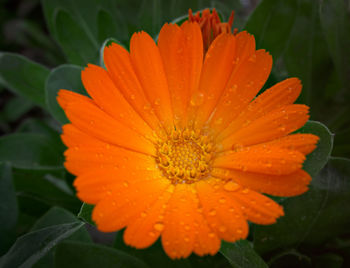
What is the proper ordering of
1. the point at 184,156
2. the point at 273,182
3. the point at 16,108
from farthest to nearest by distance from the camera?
the point at 16,108
the point at 184,156
the point at 273,182

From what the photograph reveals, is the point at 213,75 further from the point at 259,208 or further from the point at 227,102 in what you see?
the point at 259,208

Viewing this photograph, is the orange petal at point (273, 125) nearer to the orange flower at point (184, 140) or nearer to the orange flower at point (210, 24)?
the orange flower at point (184, 140)

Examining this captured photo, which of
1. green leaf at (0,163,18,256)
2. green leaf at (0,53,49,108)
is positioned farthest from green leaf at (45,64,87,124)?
green leaf at (0,163,18,256)

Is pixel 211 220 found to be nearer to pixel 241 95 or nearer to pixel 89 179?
pixel 89 179

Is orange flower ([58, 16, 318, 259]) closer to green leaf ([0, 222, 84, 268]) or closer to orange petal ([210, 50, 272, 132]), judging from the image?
orange petal ([210, 50, 272, 132])

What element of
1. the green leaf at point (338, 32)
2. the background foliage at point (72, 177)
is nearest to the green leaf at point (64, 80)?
the background foliage at point (72, 177)

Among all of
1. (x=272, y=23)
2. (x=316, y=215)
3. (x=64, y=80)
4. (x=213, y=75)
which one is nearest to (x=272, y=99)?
(x=213, y=75)

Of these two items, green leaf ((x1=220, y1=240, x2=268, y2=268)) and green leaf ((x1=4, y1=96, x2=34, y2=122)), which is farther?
green leaf ((x1=4, y1=96, x2=34, y2=122))
